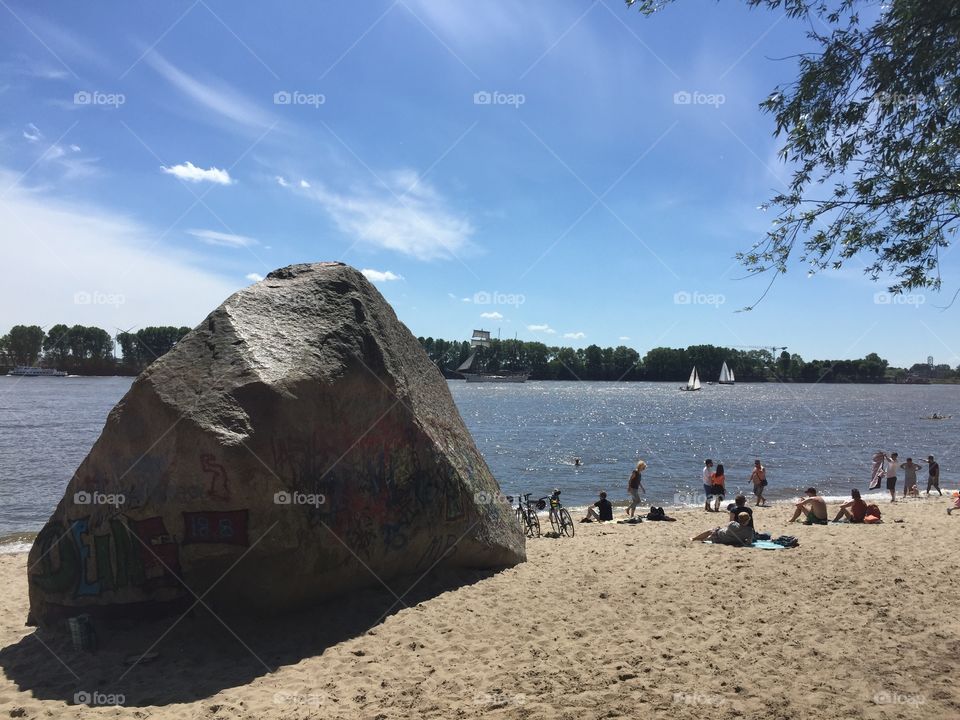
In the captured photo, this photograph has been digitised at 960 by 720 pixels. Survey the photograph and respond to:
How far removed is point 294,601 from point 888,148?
9.24 metres

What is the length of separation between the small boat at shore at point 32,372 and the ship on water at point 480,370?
117730 mm

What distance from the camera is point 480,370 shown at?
193625 mm

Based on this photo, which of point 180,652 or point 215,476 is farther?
point 180,652

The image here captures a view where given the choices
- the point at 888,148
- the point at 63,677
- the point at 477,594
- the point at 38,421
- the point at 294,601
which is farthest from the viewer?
the point at 38,421

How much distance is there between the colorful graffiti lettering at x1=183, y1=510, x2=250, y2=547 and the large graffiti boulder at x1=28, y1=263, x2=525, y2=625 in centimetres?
2

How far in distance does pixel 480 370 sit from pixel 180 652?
185 meters

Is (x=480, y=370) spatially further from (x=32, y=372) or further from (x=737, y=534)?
(x=737, y=534)

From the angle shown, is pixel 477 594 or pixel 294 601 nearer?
pixel 294 601

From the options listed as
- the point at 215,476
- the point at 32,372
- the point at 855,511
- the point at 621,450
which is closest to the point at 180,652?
the point at 215,476

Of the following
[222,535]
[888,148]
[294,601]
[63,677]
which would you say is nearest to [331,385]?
[222,535]

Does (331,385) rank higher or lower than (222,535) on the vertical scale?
higher

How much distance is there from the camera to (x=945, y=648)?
7367mm

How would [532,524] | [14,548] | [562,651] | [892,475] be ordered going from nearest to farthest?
[562,651]
[532,524]
[14,548]
[892,475]

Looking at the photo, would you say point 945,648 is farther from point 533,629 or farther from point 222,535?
point 222,535
